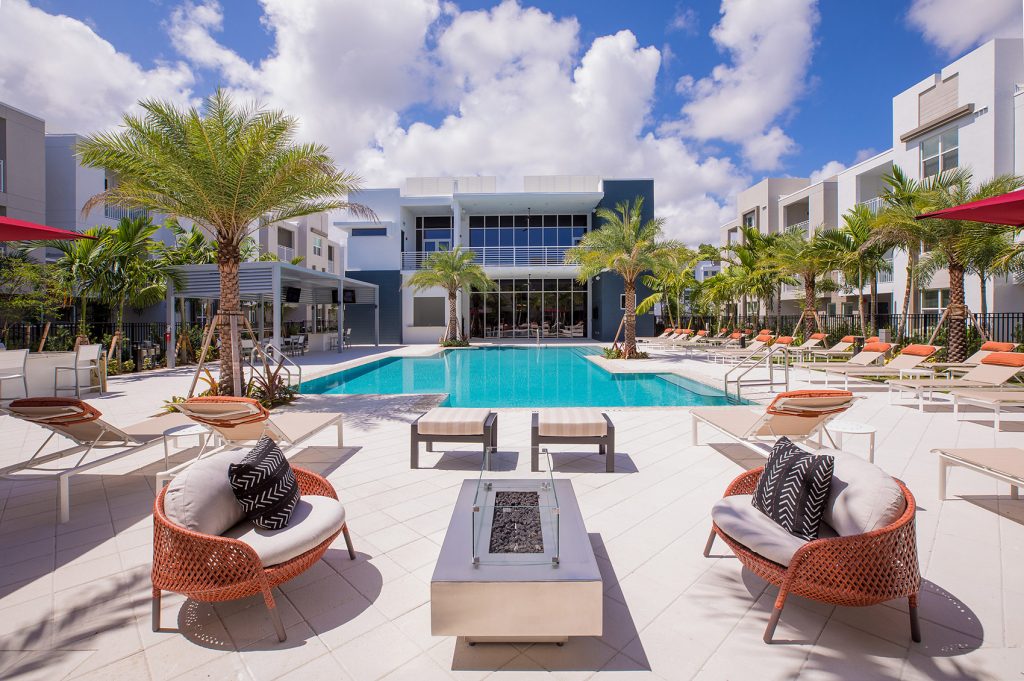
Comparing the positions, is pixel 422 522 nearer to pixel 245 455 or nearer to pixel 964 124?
pixel 245 455

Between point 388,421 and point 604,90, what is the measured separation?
10.2 meters

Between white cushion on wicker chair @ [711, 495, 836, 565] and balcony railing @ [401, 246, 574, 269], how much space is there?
75.1 ft

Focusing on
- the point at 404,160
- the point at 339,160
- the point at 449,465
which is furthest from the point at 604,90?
the point at 404,160

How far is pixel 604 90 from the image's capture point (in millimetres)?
12273

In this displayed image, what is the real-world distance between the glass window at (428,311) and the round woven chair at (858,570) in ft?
76.8

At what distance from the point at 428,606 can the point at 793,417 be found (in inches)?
138

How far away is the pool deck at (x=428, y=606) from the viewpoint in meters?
1.96

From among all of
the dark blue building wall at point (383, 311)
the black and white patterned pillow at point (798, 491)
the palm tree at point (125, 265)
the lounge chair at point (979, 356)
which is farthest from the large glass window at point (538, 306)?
the black and white patterned pillow at point (798, 491)

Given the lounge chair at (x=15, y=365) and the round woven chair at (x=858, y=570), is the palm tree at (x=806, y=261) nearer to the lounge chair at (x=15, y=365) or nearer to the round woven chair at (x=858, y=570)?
the round woven chair at (x=858, y=570)

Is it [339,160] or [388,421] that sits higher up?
[339,160]

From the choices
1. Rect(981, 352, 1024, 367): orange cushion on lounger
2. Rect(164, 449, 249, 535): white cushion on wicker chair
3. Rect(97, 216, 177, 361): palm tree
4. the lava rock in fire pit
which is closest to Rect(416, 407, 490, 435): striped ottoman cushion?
the lava rock in fire pit

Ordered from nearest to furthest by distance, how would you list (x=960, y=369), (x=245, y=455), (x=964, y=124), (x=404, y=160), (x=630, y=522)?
(x=245, y=455) → (x=630, y=522) → (x=960, y=369) → (x=964, y=124) → (x=404, y=160)

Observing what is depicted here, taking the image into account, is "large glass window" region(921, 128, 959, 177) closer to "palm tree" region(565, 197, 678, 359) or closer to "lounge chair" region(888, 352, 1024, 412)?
"palm tree" region(565, 197, 678, 359)

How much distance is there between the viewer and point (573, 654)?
2.01m
